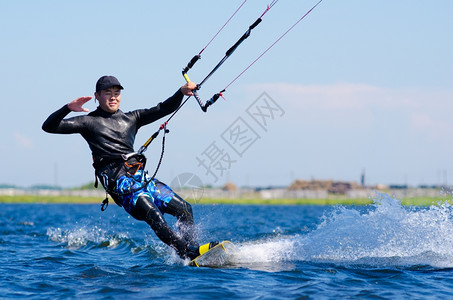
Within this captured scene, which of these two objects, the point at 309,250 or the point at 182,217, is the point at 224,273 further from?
the point at 309,250

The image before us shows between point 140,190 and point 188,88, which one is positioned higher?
point 188,88

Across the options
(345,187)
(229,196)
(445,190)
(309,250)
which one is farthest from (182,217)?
(345,187)

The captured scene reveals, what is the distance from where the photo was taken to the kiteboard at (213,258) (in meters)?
8.61

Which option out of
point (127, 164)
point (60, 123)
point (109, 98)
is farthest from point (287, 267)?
point (60, 123)

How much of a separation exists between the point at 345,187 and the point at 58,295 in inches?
3775

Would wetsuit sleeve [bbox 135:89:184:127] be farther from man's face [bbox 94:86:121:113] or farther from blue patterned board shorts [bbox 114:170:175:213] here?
blue patterned board shorts [bbox 114:170:175:213]

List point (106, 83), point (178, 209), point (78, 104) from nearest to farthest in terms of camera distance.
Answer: point (78, 104), point (106, 83), point (178, 209)

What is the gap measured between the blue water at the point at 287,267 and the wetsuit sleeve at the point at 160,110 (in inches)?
61.5

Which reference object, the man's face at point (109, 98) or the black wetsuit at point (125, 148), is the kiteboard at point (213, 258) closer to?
the black wetsuit at point (125, 148)

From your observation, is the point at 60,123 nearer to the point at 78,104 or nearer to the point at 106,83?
the point at 78,104

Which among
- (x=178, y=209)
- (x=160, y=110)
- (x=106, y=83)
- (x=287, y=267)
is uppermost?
(x=106, y=83)

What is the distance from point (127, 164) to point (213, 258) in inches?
71.5

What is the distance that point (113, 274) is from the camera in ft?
28.3

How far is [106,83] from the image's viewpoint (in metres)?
8.57
